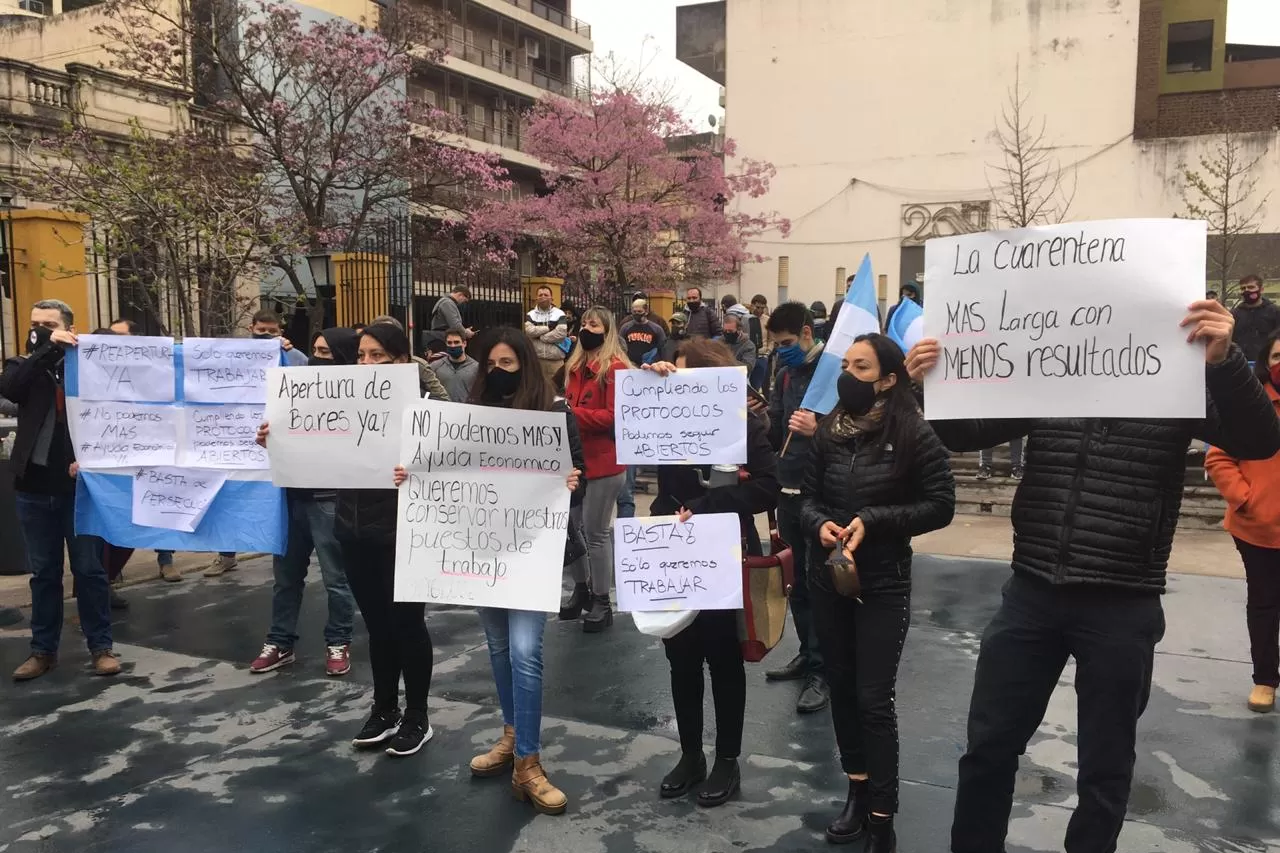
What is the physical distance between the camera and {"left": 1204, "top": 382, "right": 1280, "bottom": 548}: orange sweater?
4.64 meters

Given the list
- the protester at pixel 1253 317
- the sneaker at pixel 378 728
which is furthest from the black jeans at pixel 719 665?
the protester at pixel 1253 317

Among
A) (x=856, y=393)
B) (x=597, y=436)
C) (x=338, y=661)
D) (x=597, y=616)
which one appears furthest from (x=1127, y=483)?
(x=338, y=661)

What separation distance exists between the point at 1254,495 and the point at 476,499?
3.83m

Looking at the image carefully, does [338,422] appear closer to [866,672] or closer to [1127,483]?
[866,672]

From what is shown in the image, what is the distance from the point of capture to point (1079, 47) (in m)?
30.6

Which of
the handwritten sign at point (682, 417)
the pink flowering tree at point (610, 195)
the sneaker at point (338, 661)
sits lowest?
the sneaker at point (338, 661)

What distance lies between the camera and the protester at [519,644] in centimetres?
391

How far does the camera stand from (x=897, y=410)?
11.5 feet

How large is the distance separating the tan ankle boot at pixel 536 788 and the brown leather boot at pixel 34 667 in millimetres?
3370

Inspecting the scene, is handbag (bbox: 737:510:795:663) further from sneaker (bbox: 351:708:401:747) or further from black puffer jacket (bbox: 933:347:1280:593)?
sneaker (bbox: 351:708:401:747)

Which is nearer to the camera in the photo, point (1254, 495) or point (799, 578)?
point (1254, 495)

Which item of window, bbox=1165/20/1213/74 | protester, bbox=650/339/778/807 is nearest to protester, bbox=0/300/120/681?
protester, bbox=650/339/778/807

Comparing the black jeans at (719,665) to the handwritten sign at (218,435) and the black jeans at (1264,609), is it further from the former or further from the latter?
the handwritten sign at (218,435)

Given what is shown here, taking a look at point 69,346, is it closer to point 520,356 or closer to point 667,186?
point 520,356
